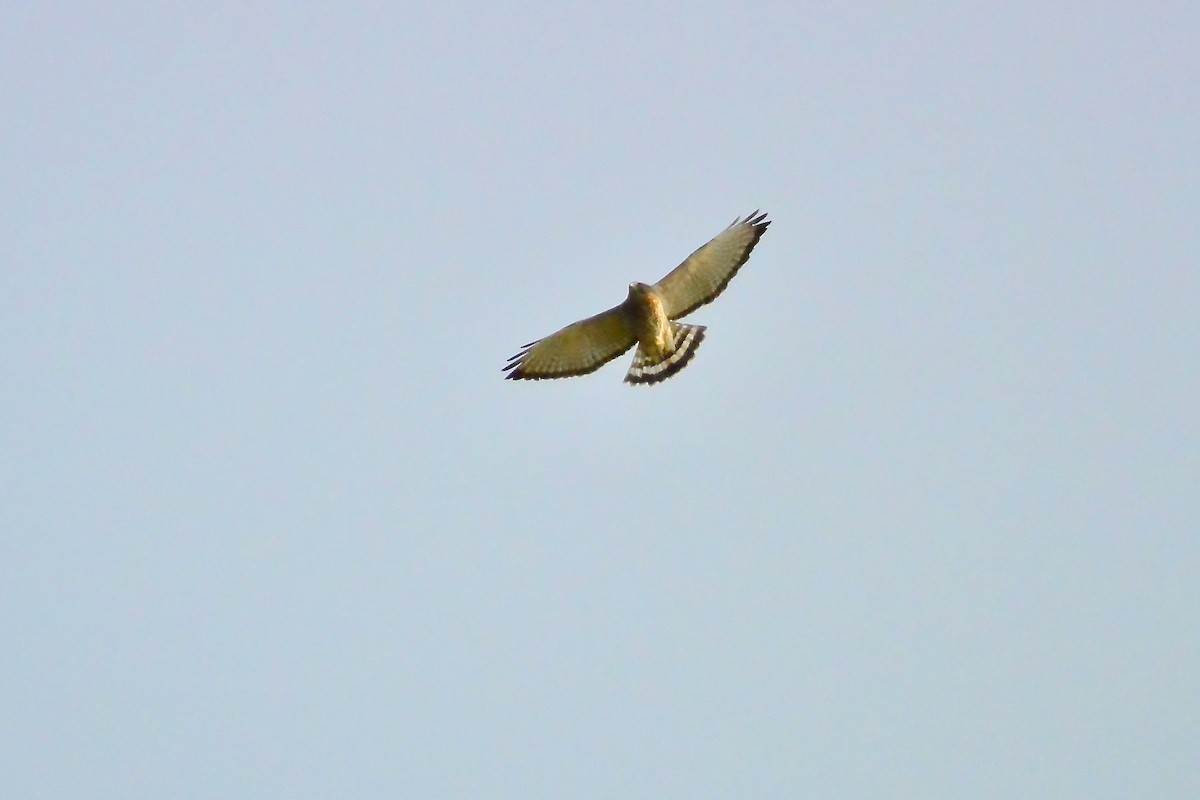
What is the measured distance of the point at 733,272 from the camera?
1479 cm

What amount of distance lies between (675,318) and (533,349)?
56.9 inches

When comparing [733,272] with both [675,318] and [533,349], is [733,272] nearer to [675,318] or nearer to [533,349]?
[675,318]

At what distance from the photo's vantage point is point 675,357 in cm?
1545

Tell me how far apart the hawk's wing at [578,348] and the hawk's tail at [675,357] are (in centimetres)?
49

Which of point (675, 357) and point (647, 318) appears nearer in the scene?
point (647, 318)

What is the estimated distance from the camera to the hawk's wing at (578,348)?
1456 centimetres

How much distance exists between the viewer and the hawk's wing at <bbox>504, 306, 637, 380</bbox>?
1456 cm

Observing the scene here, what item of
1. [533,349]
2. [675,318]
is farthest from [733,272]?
[533,349]

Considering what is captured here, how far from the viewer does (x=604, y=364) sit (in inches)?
597

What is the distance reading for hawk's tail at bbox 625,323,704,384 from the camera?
50.6 ft

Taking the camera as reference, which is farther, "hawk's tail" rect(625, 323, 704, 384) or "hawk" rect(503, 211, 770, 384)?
"hawk's tail" rect(625, 323, 704, 384)

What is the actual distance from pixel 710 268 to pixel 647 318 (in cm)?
80

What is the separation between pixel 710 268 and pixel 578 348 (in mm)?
1470

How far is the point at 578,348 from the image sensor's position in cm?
1488
